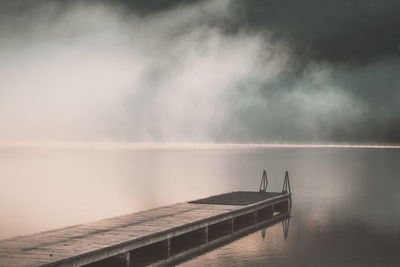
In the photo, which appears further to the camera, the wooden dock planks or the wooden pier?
the wooden pier

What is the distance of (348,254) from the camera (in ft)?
66.6

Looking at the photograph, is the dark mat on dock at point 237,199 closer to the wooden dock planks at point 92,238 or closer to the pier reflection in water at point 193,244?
the pier reflection in water at point 193,244

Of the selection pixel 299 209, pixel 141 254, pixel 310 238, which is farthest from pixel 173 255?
pixel 299 209

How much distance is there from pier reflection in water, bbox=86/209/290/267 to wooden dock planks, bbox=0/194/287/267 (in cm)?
66

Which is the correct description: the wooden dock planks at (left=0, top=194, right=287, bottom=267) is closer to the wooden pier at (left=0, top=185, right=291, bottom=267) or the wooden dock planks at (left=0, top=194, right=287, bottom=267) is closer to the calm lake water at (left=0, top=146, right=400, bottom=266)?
the wooden pier at (left=0, top=185, right=291, bottom=267)

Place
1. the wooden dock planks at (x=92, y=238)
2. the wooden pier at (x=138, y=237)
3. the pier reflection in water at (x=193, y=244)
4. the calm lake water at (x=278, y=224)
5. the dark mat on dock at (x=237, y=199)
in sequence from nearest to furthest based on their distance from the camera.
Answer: the wooden dock planks at (x=92, y=238), the wooden pier at (x=138, y=237), the pier reflection in water at (x=193, y=244), the calm lake water at (x=278, y=224), the dark mat on dock at (x=237, y=199)

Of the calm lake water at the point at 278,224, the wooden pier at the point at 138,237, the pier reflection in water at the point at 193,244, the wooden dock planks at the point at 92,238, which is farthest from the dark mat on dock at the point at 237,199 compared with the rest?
the wooden dock planks at the point at 92,238

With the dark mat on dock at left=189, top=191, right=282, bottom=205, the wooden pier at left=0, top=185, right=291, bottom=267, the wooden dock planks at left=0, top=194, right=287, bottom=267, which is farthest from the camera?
the dark mat on dock at left=189, top=191, right=282, bottom=205

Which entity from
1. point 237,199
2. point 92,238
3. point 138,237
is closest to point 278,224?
point 237,199

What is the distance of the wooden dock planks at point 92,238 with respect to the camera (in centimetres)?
1311

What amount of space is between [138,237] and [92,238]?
4.20ft

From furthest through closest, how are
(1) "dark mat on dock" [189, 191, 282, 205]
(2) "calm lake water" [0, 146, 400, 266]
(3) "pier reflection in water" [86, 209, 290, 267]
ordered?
(1) "dark mat on dock" [189, 191, 282, 205], (2) "calm lake water" [0, 146, 400, 266], (3) "pier reflection in water" [86, 209, 290, 267]

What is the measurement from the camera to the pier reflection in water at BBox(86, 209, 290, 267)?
17.2m

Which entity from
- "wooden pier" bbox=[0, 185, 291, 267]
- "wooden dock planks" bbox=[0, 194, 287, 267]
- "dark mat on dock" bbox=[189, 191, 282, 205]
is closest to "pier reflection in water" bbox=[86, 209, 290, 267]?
"wooden pier" bbox=[0, 185, 291, 267]
